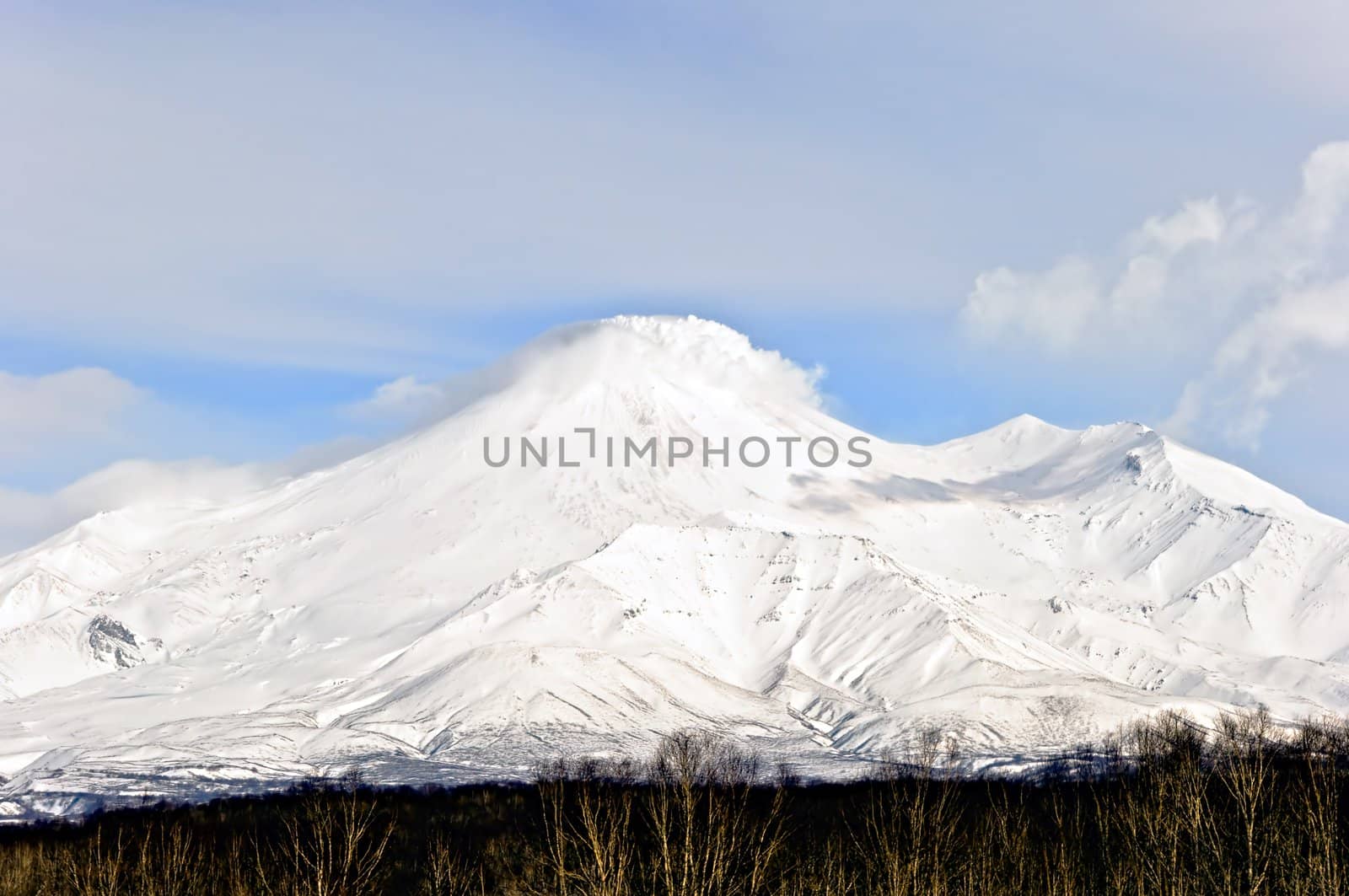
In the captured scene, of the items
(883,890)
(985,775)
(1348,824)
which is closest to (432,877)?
(883,890)

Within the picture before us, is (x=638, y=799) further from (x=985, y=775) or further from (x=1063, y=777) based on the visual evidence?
(x=985, y=775)

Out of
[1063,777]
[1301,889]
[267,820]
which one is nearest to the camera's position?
[1301,889]

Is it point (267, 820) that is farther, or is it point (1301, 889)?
point (267, 820)

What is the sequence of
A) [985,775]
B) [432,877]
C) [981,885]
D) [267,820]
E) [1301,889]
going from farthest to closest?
[985,775] < [267,820] < [432,877] < [981,885] < [1301,889]

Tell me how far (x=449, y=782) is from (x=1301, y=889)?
151372 mm

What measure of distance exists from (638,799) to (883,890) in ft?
137

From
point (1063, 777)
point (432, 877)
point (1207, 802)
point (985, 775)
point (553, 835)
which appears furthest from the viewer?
point (985, 775)

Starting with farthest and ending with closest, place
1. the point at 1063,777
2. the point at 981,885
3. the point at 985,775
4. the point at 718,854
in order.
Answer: the point at 985,775 < the point at 1063,777 < the point at 981,885 < the point at 718,854

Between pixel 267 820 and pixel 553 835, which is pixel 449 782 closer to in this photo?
pixel 267 820

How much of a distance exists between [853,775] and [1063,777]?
52634 millimetres

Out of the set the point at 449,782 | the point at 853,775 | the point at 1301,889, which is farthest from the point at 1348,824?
the point at 449,782

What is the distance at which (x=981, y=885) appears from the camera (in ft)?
225

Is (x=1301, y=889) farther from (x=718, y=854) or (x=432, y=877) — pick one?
(x=432, y=877)

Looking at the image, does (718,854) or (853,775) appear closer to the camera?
(718,854)
